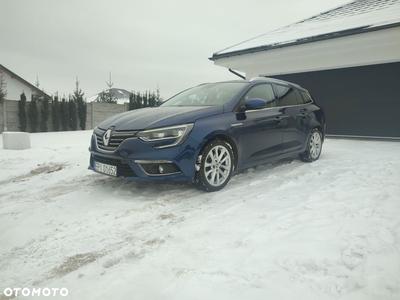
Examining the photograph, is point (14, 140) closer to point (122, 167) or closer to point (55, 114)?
point (122, 167)

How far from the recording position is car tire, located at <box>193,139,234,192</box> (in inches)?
132

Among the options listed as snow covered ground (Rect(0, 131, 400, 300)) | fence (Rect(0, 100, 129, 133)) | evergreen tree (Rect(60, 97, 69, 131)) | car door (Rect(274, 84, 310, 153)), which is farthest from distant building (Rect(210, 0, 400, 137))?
evergreen tree (Rect(60, 97, 69, 131))

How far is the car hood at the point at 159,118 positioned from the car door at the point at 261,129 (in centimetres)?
54

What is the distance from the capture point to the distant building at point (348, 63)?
7957 millimetres

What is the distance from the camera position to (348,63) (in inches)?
341

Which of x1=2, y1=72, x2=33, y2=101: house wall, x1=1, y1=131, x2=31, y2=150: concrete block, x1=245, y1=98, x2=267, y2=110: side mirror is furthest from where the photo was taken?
x1=2, y1=72, x2=33, y2=101: house wall

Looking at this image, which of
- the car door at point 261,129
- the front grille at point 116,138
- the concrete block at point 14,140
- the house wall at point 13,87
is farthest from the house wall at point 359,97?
the house wall at point 13,87

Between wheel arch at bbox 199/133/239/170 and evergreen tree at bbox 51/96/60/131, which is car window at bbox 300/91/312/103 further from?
evergreen tree at bbox 51/96/60/131

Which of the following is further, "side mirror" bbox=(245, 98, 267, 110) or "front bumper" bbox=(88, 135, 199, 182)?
"side mirror" bbox=(245, 98, 267, 110)

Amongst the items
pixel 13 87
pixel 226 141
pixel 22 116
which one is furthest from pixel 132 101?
pixel 226 141

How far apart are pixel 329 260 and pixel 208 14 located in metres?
17.9

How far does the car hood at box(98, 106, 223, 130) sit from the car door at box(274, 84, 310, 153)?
1.54m

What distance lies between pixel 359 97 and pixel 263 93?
625 cm

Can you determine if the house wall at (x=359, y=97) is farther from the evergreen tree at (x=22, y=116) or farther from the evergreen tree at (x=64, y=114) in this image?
the evergreen tree at (x=22, y=116)
